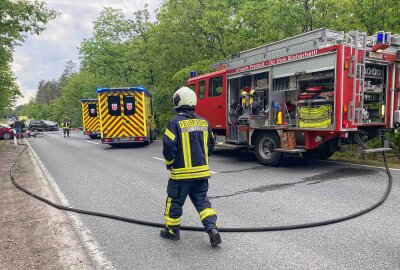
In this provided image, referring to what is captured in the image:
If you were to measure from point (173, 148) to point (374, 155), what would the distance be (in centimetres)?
827

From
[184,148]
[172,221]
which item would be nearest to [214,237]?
[172,221]

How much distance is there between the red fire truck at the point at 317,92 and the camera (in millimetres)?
7234

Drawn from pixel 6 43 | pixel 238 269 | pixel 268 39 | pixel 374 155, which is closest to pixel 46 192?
pixel 238 269

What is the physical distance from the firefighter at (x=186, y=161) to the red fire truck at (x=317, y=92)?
4423mm

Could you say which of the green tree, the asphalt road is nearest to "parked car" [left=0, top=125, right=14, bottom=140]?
the green tree

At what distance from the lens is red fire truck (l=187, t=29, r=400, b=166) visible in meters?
7.23

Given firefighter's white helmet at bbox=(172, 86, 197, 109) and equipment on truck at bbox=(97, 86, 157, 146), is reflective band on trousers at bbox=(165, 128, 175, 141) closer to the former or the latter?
firefighter's white helmet at bbox=(172, 86, 197, 109)

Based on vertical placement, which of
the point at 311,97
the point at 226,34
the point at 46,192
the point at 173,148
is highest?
the point at 226,34

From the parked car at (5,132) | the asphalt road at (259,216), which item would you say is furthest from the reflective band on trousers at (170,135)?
the parked car at (5,132)

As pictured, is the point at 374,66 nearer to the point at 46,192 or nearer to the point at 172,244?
the point at 172,244

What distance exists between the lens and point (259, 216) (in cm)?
480

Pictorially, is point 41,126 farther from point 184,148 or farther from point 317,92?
point 184,148

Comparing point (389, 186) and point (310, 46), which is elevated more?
point (310, 46)

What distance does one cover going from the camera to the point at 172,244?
3.88 metres
